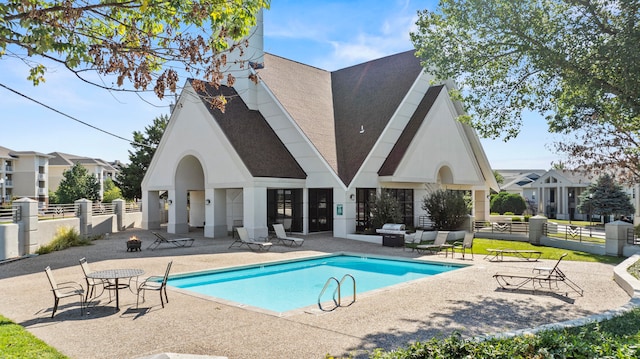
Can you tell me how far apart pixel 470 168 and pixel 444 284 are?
22.6 metres

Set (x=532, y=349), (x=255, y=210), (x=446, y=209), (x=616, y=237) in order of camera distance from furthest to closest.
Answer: (x=446, y=209) → (x=255, y=210) → (x=616, y=237) → (x=532, y=349)

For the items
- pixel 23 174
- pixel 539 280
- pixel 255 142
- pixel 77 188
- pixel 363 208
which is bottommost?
pixel 539 280

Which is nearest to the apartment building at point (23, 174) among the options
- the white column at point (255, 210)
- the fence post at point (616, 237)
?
the white column at point (255, 210)

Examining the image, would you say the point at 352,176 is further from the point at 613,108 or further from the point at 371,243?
the point at 613,108

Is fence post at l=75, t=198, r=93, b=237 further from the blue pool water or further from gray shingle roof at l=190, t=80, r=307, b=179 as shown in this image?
the blue pool water

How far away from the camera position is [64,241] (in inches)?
801

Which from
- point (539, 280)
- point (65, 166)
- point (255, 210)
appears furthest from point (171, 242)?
point (65, 166)

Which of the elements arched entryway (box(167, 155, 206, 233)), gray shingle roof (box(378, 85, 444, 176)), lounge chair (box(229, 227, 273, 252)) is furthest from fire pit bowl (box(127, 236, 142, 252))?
gray shingle roof (box(378, 85, 444, 176))

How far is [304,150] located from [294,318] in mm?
17806

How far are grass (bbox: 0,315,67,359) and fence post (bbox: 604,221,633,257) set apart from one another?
2003 cm

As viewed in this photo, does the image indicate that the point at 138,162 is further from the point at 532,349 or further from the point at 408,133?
the point at 532,349

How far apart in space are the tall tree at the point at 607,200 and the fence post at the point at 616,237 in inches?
1132

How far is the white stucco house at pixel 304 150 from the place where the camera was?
24.6m

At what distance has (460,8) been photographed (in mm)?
13414
